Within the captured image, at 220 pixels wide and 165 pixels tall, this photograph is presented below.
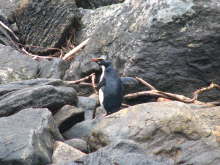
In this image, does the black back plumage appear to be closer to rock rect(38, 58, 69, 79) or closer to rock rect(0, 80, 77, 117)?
rock rect(0, 80, 77, 117)

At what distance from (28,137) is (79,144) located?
0.89 metres

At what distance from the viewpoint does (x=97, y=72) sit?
1005cm

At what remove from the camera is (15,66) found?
10312 millimetres

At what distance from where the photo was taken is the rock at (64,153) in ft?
22.3

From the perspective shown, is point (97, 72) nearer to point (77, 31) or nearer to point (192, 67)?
point (192, 67)

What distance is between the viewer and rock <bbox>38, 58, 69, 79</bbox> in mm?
10289

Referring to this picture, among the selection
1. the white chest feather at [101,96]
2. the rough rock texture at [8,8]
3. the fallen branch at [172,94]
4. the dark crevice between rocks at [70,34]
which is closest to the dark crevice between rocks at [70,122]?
the white chest feather at [101,96]

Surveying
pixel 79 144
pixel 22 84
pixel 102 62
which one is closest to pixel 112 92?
pixel 102 62

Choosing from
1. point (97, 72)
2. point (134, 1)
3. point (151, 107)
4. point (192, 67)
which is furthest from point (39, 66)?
point (151, 107)

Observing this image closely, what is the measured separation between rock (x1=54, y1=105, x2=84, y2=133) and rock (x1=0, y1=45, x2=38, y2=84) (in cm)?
194

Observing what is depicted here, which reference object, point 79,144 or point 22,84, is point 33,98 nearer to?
point 22,84

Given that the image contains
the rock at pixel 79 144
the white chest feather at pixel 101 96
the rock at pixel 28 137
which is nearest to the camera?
the rock at pixel 28 137

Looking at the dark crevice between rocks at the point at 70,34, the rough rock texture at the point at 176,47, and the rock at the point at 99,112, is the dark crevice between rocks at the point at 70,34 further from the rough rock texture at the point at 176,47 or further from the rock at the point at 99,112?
the rock at the point at 99,112

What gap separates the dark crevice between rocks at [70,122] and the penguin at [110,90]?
17.1 inches
